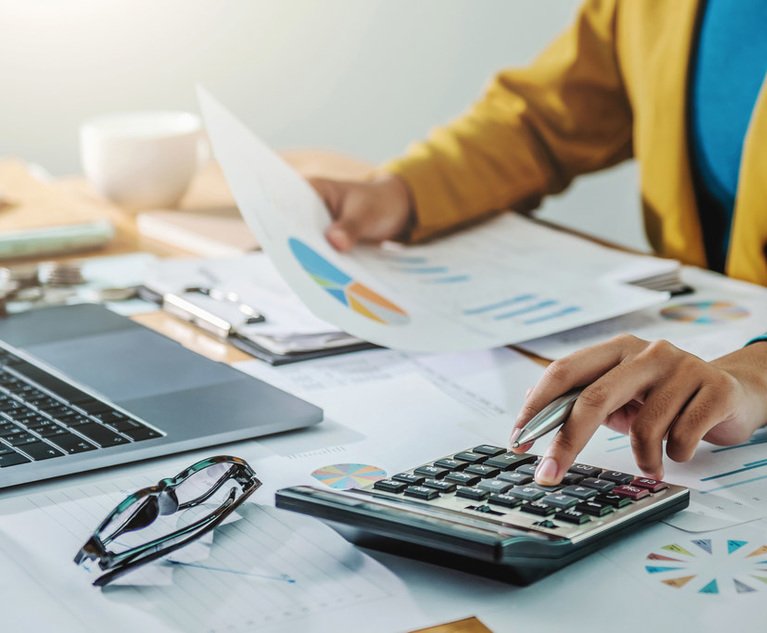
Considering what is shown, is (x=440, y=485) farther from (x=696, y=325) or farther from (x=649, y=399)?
(x=696, y=325)

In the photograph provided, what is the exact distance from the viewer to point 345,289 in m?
0.88


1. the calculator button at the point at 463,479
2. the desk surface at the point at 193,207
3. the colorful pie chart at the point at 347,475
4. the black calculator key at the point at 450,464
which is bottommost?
the desk surface at the point at 193,207

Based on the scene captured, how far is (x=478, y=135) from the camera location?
127 centimetres

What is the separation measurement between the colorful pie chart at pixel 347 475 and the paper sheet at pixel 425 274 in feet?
0.56

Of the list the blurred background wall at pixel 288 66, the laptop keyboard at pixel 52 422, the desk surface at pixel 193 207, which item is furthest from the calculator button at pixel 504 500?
the blurred background wall at pixel 288 66

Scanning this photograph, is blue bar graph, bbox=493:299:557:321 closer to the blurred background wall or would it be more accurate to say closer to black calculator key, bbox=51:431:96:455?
black calculator key, bbox=51:431:96:455

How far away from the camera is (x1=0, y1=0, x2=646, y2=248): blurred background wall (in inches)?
82.6

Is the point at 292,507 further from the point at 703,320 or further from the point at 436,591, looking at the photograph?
the point at 703,320

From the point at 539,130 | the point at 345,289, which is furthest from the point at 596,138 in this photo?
the point at 345,289

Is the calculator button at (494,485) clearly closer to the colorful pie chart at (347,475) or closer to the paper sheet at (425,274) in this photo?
the colorful pie chart at (347,475)

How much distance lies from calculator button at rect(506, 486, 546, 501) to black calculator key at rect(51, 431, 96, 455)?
25 cm

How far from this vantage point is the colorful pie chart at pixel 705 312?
0.92m

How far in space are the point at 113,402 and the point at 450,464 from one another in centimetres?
25

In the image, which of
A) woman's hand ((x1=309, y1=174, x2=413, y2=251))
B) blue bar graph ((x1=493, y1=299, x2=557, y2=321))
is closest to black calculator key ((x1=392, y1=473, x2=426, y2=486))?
blue bar graph ((x1=493, y1=299, x2=557, y2=321))
